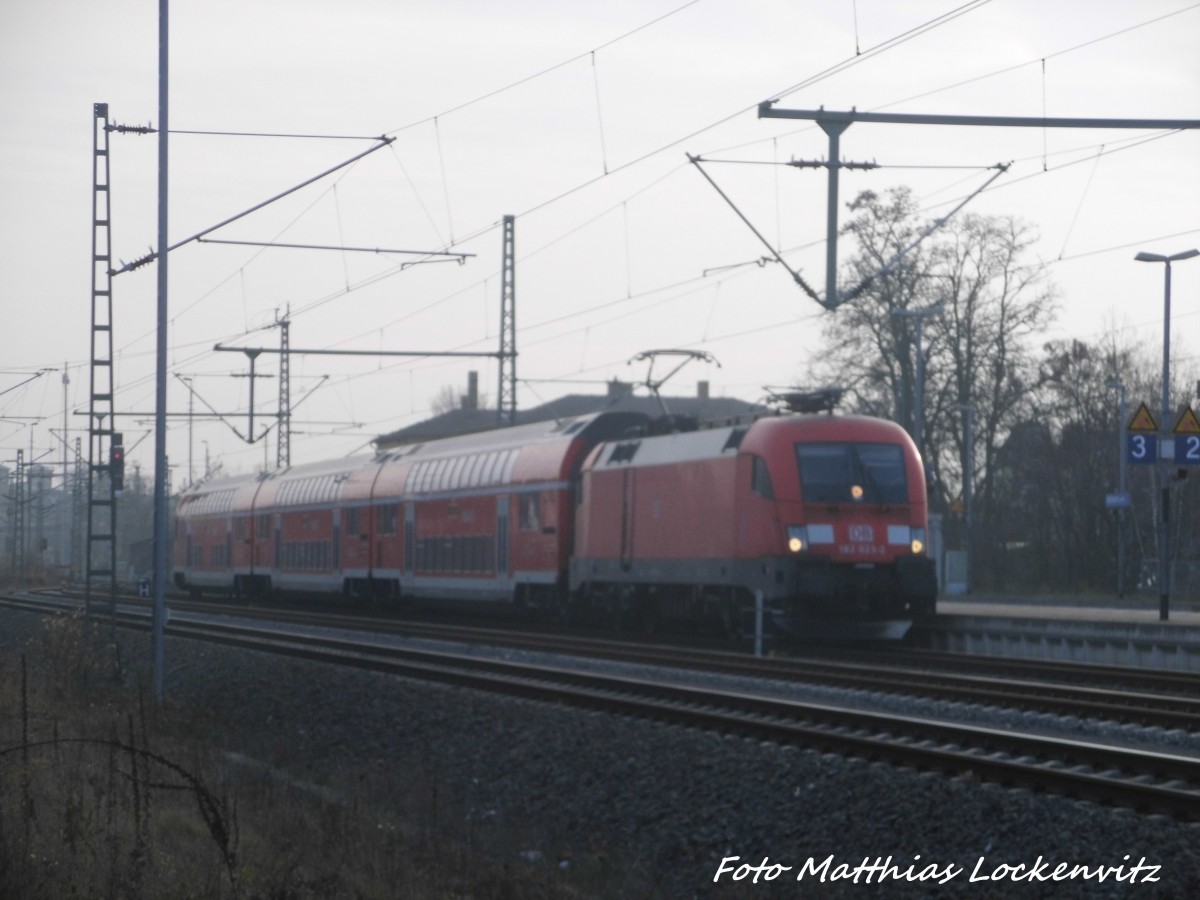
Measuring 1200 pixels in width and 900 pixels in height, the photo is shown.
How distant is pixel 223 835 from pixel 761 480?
14.7 metres

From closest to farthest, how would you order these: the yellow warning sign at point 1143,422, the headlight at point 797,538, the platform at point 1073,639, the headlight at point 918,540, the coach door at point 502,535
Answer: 1. the platform at point 1073,639
2. the headlight at point 797,538
3. the headlight at point 918,540
4. the yellow warning sign at point 1143,422
5. the coach door at point 502,535

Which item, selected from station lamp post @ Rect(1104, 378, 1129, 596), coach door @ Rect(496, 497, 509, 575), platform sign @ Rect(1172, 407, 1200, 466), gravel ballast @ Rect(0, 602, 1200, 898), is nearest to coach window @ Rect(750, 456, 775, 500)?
gravel ballast @ Rect(0, 602, 1200, 898)

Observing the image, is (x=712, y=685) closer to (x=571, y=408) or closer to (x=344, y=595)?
(x=344, y=595)

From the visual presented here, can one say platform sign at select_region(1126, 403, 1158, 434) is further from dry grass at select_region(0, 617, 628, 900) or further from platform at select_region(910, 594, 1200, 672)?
dry grass at select_region(0, 617, 628, 900)

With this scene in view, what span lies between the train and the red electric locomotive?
1.0 inches

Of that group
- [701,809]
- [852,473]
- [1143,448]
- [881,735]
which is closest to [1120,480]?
[1143,448]

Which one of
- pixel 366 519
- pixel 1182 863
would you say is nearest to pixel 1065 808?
pixel 1182 863

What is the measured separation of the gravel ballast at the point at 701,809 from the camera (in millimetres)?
8992

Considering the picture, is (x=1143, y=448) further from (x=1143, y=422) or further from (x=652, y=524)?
(x=652, y=524)

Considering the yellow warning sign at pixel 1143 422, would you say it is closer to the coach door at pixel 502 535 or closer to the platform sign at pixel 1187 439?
the platform sign at pixel 1187 439

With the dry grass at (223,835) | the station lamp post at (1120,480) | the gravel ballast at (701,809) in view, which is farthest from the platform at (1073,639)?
the station lamp post at (1120,480)

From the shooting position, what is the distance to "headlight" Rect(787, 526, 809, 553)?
22453mm

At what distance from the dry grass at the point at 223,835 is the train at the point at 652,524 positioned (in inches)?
379

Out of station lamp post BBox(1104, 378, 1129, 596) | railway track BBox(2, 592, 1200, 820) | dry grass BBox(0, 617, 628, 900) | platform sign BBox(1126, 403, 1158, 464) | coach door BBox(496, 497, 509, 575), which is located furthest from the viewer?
station lamp post BBox(1104, 378, 1129, 596)
